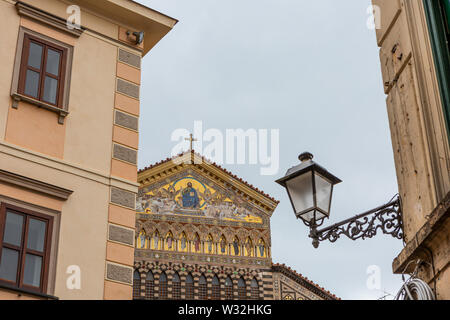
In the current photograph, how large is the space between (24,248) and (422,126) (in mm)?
4240

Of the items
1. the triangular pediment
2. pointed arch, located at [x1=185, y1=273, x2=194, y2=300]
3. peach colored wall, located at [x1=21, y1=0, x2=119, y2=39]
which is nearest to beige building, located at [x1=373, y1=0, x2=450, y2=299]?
peach colored wall, located at [x1=21, y1=0, x2=119, y2=39]

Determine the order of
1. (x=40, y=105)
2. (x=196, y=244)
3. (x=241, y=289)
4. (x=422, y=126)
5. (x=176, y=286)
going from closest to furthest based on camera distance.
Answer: (x=422, y=126) < (x=40, y=105) < (x=176, y=286) < (x=241, y=289) < (x=196, y=244)

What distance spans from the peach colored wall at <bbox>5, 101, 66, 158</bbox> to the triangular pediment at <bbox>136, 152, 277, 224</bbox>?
49.7 ft

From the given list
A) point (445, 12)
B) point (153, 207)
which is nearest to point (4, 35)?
point (445, 12)

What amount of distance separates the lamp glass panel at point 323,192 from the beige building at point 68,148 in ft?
10.4

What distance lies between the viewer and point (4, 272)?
7.42m

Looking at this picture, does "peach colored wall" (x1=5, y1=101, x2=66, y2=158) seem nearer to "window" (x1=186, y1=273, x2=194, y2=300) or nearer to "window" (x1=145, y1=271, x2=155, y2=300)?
"window" (x1=145, y1=271, x2=155, y2=300)

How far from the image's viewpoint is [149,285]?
74.8 ft

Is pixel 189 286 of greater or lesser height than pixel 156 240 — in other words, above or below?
below

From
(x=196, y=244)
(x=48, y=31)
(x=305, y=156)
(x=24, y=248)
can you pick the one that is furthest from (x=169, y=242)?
(x=305, y=156)

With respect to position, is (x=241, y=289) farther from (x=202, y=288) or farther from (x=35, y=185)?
(x=35, y=185)

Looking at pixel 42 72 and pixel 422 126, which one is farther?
pixel 42 72

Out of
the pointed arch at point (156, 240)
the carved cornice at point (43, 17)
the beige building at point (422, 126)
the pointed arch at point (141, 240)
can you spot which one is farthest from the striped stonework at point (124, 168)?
the pointed arch at point (156, 240)

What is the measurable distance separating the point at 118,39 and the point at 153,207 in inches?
552
